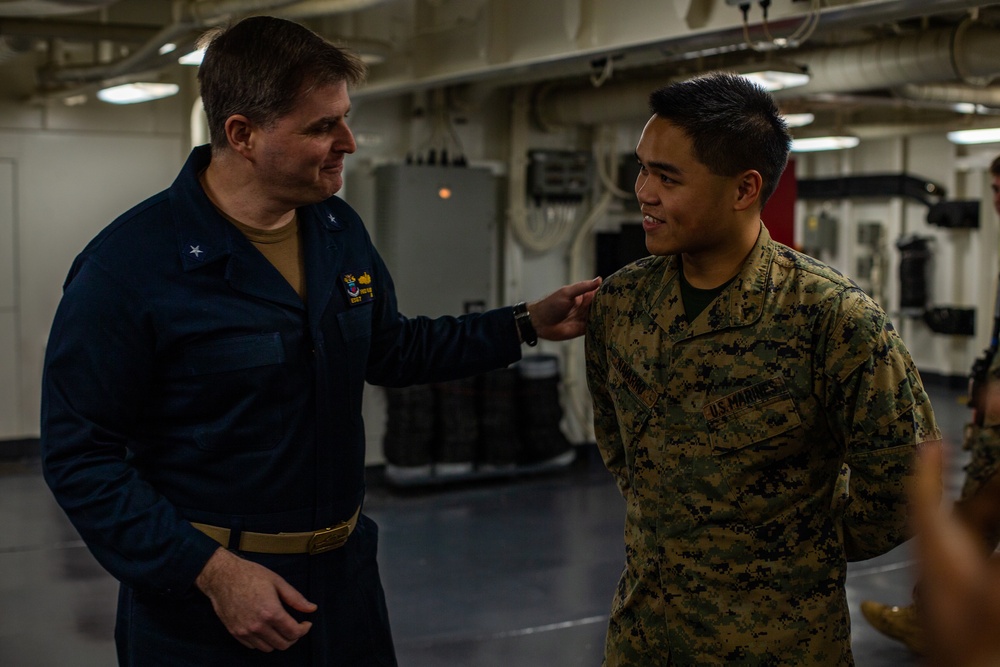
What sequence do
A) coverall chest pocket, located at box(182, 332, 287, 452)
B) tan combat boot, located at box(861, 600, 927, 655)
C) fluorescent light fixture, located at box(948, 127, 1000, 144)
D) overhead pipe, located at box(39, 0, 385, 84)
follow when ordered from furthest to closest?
fluorescent light fixture, located at box(948, 127, 1000, 144)
overhead pipe, located at box(39, 0, 385, 84)
tan combat boot, located at box(861, 600, 927, 655)
coverall chest pocket, located at box(182, 332, 287, 452)

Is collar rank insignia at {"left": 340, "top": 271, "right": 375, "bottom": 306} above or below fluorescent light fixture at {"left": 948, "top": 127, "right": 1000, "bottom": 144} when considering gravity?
below

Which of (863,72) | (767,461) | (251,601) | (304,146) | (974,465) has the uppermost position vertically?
(863,72)

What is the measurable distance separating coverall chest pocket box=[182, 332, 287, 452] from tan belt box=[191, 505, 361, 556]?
6.0 inches

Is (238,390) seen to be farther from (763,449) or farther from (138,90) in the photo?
(138,90)

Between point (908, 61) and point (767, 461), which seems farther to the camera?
point (908, 61)

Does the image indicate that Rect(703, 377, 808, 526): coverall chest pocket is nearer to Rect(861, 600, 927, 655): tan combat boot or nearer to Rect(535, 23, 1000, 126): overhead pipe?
Rect(861, 600, 927, 655): tan combat boot

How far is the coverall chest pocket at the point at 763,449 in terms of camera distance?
1785 mm

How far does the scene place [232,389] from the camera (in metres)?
1.83

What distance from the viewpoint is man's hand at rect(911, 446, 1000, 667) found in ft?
2.85

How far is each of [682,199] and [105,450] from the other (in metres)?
1.10

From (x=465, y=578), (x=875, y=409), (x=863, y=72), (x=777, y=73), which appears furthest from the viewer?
(x=863, y=72)

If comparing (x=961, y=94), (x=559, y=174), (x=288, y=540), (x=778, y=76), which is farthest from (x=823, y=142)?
(x=288, y=540)

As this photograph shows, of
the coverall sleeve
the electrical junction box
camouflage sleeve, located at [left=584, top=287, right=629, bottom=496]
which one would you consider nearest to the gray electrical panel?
the electrical junction box

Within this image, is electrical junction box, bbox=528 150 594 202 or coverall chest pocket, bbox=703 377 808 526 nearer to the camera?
coverall chest pocket, bbox=703 377 808 526
